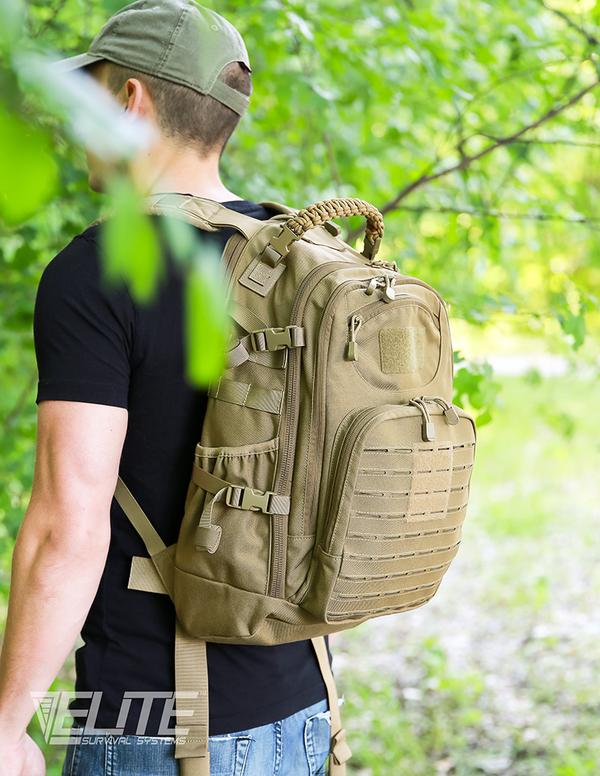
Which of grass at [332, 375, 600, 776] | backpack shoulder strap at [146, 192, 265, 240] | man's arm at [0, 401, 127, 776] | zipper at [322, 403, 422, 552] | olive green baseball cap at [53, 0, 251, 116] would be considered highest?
olive green baseball cap at [53, 0, 251, 116]

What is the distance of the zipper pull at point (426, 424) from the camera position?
1.25m

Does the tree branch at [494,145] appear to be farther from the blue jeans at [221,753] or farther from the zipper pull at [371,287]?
the blue jeans at [221,753]

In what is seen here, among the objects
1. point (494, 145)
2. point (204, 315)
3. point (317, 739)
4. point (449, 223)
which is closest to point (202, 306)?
point (204, 315)

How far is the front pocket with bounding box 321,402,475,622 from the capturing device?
119 cm

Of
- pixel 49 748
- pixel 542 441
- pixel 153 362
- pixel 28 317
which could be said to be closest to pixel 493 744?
pixel 49 748

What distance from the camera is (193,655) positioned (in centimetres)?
125

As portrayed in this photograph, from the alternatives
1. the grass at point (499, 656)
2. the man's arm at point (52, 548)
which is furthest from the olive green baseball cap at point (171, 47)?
the grass at point (499, 656)

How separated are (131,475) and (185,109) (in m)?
0.54

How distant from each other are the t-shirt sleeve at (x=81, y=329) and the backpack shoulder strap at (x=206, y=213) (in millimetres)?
127

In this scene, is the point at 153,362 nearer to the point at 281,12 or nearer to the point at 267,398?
the point at 267,398

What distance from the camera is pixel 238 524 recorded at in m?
1.19

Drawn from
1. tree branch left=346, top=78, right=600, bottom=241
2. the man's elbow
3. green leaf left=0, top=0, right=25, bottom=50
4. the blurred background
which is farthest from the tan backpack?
tree branch left=346, top=78, right=600, bottom=241

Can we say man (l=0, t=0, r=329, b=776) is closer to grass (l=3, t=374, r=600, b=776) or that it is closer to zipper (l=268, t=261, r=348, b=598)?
→ zipper (l=268, t=261, r=348, b=598)

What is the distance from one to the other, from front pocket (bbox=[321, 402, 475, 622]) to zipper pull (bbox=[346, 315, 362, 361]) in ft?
0.27
